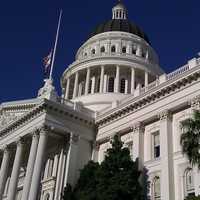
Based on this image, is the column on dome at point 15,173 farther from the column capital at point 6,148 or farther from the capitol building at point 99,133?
the column capital at point 6,148

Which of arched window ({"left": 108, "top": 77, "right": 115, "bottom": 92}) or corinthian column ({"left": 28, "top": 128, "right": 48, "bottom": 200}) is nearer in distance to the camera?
corinthian column ({"left": 28, "top": 128, "right": 48, "bottom": 200})

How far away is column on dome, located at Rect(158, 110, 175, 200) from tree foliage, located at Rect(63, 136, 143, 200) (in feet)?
5.76

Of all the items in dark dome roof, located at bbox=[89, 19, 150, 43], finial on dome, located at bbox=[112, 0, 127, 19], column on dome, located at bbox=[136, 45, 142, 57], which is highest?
finial on dome, located at bbox=[112, 0, 127, 19]

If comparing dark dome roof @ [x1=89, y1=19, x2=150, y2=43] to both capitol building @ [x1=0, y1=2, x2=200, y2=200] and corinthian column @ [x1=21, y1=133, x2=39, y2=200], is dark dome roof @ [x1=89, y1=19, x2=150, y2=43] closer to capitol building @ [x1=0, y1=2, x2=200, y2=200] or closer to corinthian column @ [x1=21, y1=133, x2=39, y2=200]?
capitol building @ [x1=0, y1=2, x2=200, y2=200]

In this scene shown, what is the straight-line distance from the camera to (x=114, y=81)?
45.2 metres

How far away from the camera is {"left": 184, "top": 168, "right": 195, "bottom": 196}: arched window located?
23.6 metres

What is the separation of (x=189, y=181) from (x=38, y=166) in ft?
38.2

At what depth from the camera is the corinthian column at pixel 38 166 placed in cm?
2775

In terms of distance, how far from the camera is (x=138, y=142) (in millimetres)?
28500

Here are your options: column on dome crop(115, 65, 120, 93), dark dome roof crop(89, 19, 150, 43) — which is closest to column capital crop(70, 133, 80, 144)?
column on dome crop(115, 65, 120, 93)

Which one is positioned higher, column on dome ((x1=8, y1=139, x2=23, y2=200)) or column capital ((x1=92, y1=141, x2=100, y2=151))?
column capital ((x1=92, y1=141, x2=100, y2=151))

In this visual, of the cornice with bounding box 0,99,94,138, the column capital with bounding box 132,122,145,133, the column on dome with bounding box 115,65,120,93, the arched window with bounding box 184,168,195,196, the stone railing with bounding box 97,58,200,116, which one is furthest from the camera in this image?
the column on dome with bounding box 115,65,120,93

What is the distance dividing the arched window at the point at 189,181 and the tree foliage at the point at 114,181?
3.00 metres

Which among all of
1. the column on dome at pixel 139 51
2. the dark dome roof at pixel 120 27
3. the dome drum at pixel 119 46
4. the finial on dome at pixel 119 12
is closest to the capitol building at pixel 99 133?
the column on dome at pixel 139 51
